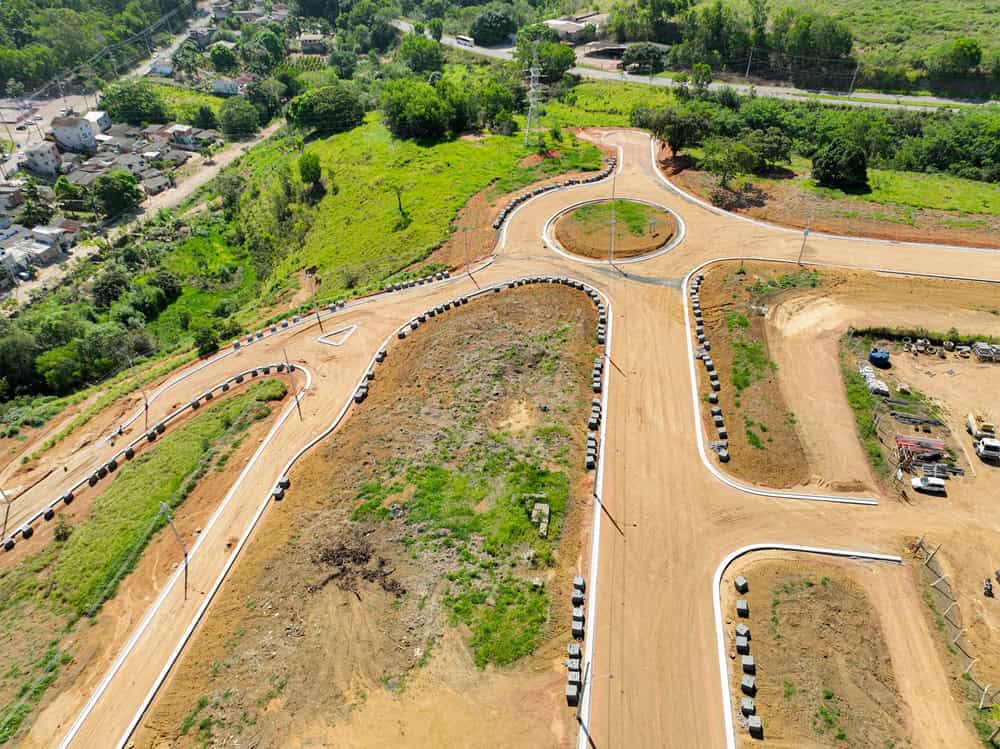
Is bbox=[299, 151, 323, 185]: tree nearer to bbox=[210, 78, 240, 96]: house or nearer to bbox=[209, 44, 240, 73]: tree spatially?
bbox=[210, 78, 240, 96]: house

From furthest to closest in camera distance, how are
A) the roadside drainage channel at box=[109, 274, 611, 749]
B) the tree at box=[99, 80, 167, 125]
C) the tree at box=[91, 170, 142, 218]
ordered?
1. the tree at box=[99, 80, 167, 125]
2. the tree at box=[91, 170, 142, 218]
3. the roadside drainage channel at box=[109, 274, 611, 749]

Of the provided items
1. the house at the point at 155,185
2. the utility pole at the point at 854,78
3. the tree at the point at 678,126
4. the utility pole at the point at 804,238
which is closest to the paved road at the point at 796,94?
the utility pole at the point at 854,78

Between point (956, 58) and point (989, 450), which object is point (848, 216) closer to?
point (989, 450)

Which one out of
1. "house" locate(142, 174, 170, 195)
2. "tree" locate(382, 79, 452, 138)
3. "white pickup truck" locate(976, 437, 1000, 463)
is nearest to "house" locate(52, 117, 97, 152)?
"house" locate(142, 174, 170, 195)

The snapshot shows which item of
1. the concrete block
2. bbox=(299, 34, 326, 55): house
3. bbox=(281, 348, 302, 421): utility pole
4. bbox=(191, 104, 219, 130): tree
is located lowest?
the concrete block

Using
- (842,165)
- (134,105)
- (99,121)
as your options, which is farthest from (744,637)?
(134,105)

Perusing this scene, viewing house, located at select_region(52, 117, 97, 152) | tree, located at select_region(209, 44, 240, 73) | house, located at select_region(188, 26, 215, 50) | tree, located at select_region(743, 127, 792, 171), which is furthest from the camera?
house, located at select_region(188, 26, 215, 50)
